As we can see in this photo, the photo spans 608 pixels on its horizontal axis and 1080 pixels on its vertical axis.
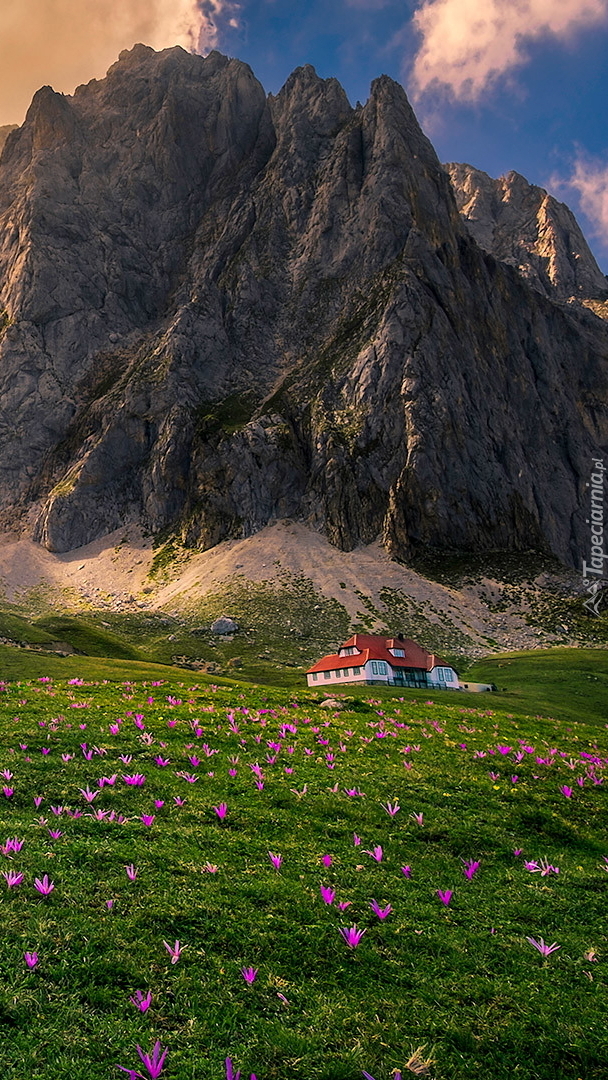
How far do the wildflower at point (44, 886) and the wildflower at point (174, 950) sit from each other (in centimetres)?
212

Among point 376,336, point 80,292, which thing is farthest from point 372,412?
point 80,292

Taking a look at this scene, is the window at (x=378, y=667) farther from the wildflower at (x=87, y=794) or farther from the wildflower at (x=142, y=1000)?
the wildflower at (x=142, y=1000)

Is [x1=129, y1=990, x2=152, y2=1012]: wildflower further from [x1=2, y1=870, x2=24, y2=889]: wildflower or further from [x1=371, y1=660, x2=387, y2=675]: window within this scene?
[x1=371, y1=660, x2=387, y2=675]: window

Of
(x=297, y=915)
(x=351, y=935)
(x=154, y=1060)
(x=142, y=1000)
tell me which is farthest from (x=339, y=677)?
(x=154, y=1060)

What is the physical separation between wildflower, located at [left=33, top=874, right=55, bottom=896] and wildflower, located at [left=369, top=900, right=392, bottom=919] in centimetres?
507

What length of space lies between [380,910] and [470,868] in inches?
107

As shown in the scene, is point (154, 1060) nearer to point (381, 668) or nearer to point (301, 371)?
point (381, 668)

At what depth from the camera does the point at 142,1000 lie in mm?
6613

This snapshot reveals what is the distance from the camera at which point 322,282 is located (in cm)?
17875

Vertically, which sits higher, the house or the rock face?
the rock face

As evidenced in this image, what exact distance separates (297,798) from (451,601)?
107838 millimetres

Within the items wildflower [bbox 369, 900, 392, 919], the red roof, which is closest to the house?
the red roof

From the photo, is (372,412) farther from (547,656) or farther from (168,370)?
(547,656)

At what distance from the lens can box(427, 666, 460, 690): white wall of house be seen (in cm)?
6988
